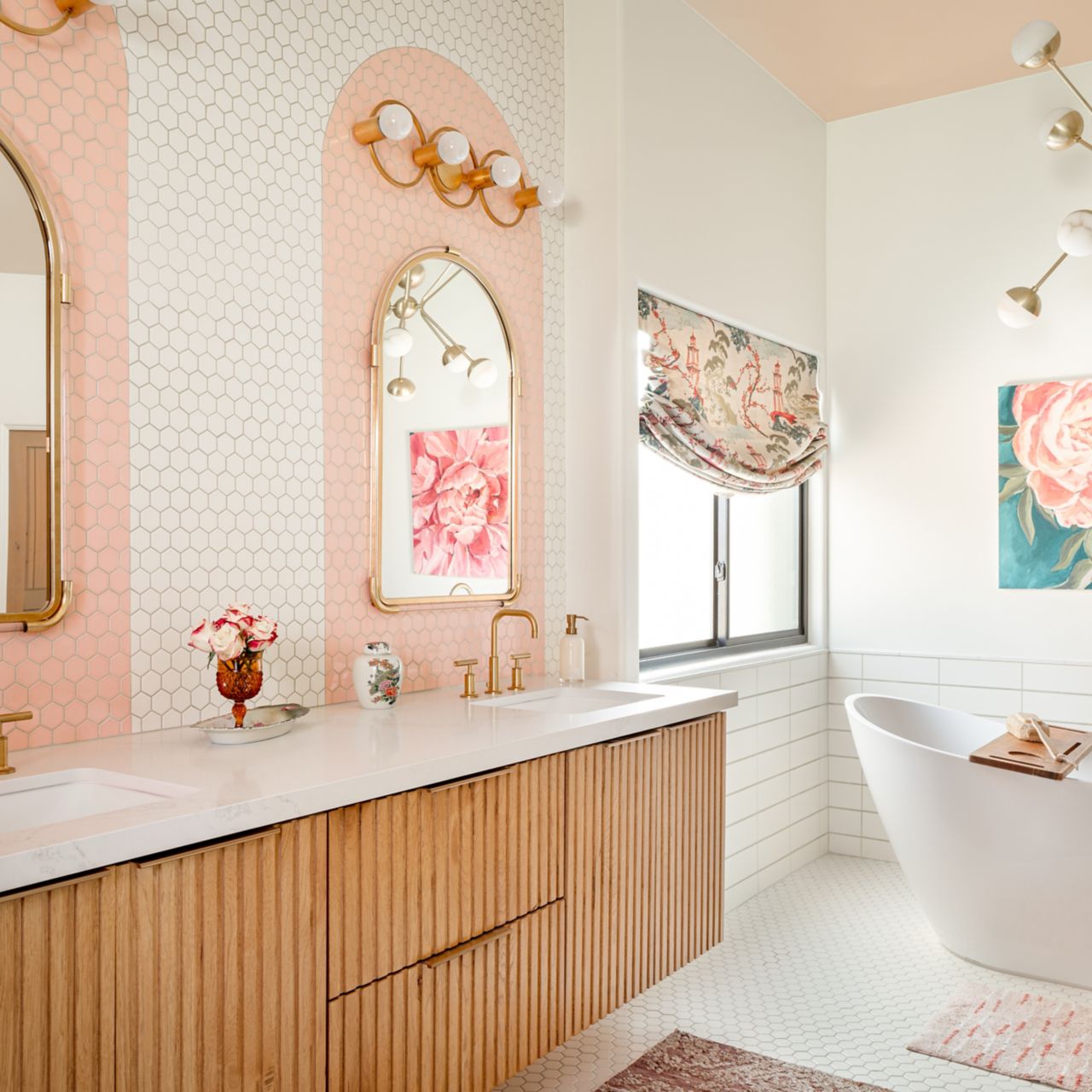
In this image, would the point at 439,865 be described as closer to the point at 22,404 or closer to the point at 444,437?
the point at 22,404

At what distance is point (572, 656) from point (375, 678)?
78 cm

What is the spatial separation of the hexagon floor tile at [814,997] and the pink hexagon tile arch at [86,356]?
4.59ft

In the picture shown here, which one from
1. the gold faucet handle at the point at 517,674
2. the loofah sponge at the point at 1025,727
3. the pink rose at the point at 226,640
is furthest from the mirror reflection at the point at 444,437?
the loofah sponge at the point at 1025,727

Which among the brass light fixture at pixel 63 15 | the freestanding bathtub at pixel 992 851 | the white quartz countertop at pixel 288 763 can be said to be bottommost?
the freestanding bathtub at pixel 992 851

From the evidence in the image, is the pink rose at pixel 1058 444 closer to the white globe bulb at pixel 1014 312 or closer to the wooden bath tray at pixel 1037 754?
the white globe bulb at pixel 1014 312

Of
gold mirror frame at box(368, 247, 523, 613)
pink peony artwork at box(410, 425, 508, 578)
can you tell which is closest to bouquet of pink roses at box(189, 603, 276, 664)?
gold mirror frame at box(368, 247, 523, 613)

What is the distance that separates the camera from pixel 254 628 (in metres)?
1.97

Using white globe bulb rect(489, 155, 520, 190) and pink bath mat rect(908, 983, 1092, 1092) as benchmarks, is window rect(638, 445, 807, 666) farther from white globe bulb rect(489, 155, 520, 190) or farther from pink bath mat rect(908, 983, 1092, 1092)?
pink bath mat rect(908, 983, 1092, 1092)

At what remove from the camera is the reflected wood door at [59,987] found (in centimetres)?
124

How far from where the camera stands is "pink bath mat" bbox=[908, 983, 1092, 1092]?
2.53m

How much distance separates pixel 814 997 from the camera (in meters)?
2.95

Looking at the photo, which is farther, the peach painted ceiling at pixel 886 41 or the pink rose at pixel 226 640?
the peach painted ceiling at pixel 886 41

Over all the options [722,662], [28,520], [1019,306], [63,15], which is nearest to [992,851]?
[722,662]

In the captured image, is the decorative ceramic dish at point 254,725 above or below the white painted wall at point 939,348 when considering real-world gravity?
below
